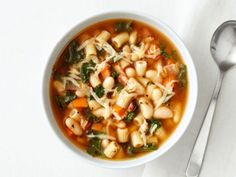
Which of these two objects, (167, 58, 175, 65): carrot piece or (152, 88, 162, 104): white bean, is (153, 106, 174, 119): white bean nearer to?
(152, 88, 162, 104): white bean

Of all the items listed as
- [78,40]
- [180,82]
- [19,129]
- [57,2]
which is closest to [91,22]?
[78,40]

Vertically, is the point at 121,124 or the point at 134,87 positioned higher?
the point at 134,87

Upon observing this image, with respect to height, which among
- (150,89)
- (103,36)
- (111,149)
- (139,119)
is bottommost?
(111,149)

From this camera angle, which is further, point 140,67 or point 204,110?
point 204,110

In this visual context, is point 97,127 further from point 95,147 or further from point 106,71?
point 106,71

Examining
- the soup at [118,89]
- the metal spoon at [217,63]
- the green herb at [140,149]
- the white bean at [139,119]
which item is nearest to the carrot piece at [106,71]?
the soup at [118,89]

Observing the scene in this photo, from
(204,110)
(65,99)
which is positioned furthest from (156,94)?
(65,99)
